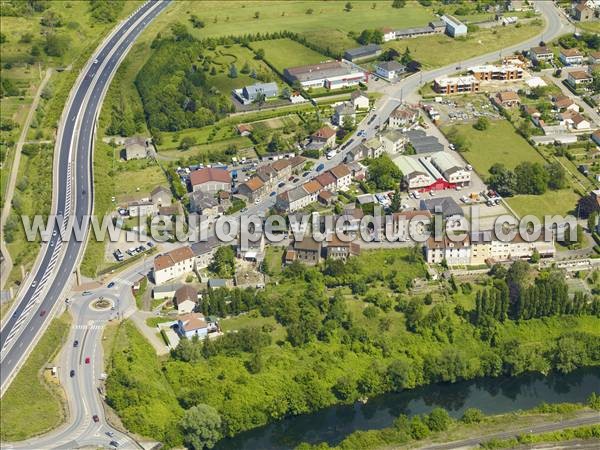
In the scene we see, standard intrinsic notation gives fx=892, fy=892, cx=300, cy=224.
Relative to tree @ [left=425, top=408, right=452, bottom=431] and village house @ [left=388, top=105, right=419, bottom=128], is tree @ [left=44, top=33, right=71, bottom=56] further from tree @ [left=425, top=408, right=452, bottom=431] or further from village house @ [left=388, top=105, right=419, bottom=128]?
tree @ [left=425, top=408, right=452, bottom=431]

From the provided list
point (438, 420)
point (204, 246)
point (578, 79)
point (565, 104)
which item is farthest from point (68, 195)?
point (578, 79)

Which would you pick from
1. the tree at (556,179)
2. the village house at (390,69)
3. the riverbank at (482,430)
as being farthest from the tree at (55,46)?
the riverbank at (482,430)

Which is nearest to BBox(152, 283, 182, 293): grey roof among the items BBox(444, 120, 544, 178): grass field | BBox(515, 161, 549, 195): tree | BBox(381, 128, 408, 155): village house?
BBox(381, 128, 408, 155): village house

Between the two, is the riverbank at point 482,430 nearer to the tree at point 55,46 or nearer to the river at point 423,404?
the river at point 423,404

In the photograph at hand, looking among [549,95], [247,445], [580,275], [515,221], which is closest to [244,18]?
[549,95]

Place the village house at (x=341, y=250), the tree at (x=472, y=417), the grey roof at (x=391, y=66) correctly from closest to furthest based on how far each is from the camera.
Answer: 1. the tree at (x=472, y=417)
2. the village house at (x=341, y=250)
3. the grey roof at (x=391, y=66)

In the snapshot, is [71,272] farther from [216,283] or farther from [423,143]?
[423,143]
